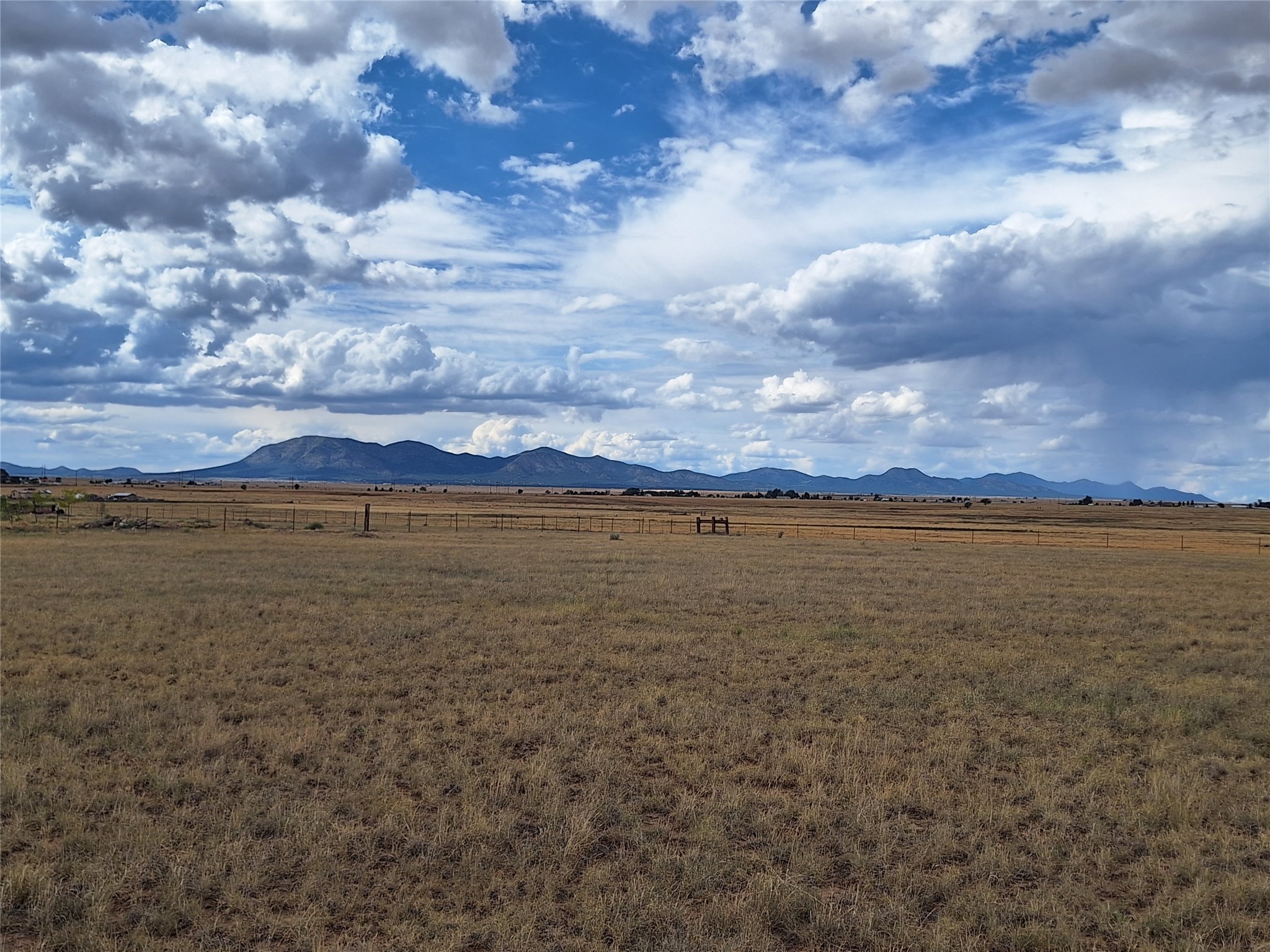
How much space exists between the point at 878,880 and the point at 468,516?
3288 inches

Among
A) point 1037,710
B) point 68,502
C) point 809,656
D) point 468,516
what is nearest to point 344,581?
point 809,656

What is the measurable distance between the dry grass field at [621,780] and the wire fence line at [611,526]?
41264 millimetres

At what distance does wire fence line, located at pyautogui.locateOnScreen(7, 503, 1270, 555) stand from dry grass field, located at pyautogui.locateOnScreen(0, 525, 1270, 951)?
4126cm

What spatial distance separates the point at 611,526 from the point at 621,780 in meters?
69.9

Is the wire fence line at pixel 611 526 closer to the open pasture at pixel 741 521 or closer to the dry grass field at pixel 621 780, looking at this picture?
the open pasture at pixel 741 521

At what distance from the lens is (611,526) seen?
80188 mm

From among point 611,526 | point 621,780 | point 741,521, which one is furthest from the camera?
point 741,521

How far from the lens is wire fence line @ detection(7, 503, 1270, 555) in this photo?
206 ft

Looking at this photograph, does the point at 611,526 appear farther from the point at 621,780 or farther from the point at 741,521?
the point at 621,780

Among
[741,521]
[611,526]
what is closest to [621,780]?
[611,526]

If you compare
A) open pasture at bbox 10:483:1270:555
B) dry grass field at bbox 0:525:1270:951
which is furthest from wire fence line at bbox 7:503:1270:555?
dry grass field at bbox 0:525:1270:951

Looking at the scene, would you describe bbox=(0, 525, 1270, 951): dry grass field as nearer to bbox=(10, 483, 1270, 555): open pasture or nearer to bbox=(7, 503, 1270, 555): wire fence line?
bbox=(7, 503, 1270, 555): wire fence line

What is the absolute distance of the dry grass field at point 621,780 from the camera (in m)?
7.13

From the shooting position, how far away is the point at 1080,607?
2722cm
